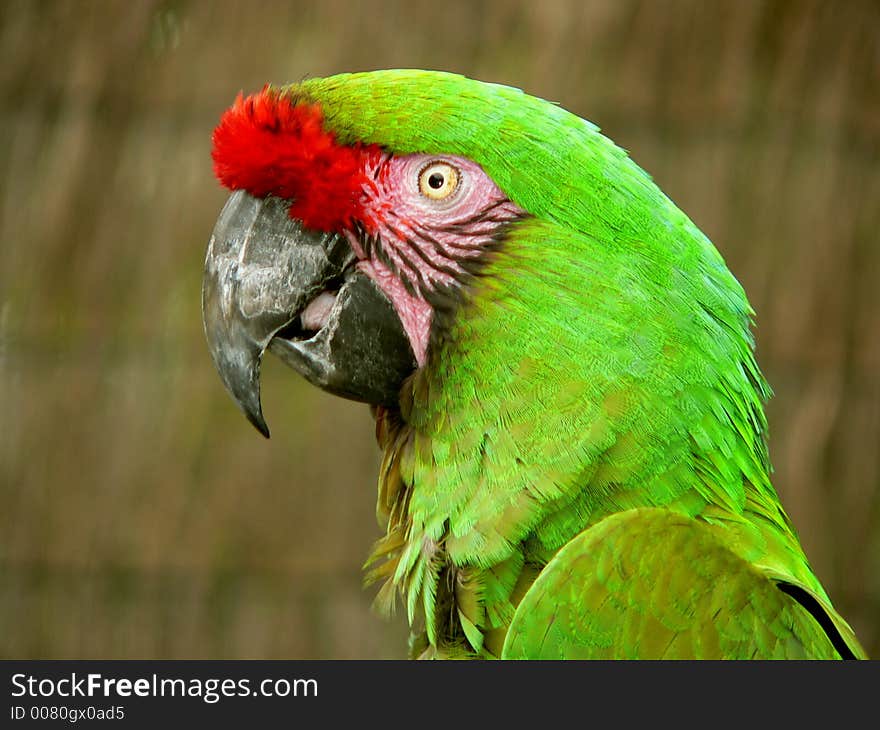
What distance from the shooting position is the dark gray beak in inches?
60.1

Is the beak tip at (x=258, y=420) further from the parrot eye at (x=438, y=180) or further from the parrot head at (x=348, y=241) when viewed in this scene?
the parrot eye at (x=438, y=180)

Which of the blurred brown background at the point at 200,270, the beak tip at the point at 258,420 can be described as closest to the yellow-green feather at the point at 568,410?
the beak tip at the point at 258,420

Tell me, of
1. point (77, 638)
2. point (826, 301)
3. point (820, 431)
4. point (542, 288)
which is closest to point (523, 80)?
point (826, 301)

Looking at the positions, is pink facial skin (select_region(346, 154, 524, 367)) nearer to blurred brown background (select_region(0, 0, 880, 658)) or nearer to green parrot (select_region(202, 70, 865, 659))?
green parrot (select_region(202, 70, 865, 659))

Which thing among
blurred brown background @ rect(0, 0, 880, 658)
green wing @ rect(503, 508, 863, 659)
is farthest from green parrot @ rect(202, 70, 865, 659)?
blurred brown background @ rect(0, 0, 880, 658)

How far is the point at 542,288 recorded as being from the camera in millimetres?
1489

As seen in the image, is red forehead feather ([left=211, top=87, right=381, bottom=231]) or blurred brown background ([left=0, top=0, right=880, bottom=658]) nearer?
red forehead feather ([left=211, top=87, right=381, bottom=231])

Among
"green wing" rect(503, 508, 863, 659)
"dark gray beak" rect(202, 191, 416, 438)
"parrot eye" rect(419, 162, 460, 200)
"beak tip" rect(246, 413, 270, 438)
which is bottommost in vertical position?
"green wing" rect(503, 508, 863, 659)

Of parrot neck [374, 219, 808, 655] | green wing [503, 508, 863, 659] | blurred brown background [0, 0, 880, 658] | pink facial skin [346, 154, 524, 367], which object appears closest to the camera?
green wing [503, 508, 863, 659]

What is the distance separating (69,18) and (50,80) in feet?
0.69

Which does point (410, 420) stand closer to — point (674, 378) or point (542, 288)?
point (542, 288)

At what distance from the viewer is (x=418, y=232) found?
5.16 feet

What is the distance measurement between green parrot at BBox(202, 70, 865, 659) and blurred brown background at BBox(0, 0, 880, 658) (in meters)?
1.55

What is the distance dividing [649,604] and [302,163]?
85 cm
